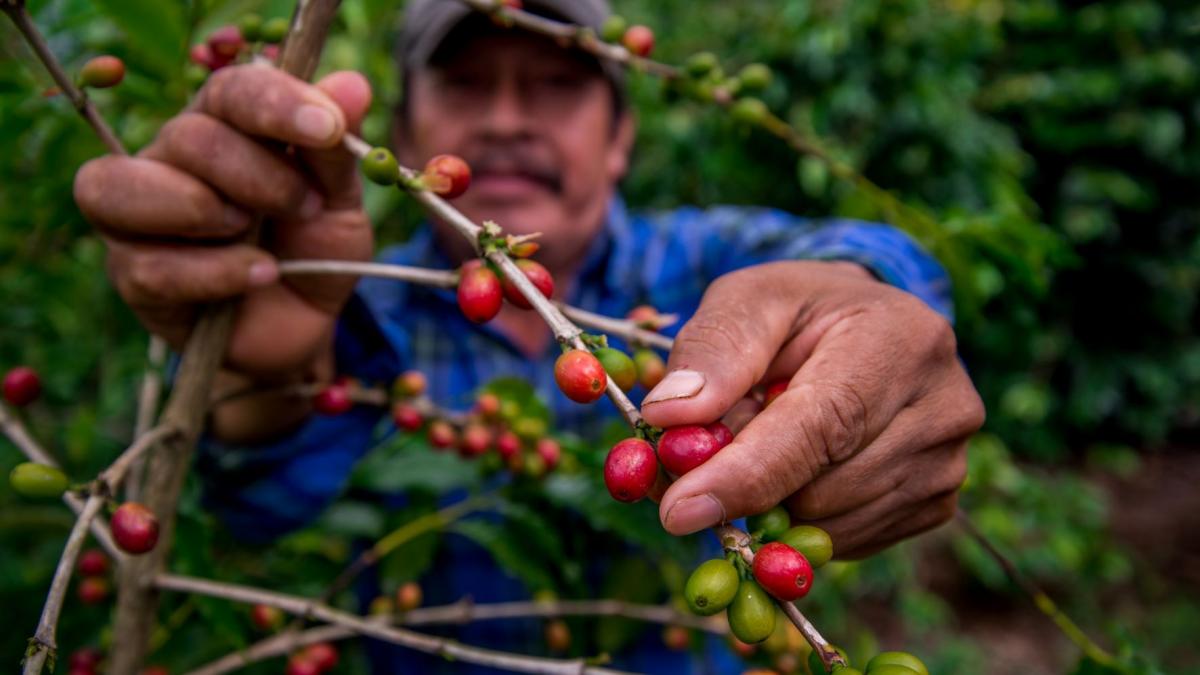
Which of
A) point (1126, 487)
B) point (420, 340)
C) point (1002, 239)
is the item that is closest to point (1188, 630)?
point (1126, 487)

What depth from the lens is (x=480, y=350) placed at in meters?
2.74

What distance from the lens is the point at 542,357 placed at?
2.81 meters

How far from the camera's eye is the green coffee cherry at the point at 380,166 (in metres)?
0.98

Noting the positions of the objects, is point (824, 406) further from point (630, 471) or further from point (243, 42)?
point (243, 42)

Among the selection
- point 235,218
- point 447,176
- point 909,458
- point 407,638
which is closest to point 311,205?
point 235,218

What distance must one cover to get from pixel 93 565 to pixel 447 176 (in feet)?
3.96

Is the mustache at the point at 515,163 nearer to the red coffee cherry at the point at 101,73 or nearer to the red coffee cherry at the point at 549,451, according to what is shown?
the red coffee cherry at the point at 549,451

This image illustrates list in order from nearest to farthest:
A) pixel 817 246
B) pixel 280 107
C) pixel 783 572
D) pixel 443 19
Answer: pixel 783 572 < pixel 280 107 < pixel 817 246 < pixel 443 19

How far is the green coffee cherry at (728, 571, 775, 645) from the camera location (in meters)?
0.80

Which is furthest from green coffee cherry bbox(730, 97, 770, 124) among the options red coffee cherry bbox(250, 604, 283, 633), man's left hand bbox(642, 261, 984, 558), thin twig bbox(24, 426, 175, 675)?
red coffee cherry bbox(250, 604, 283, 633)

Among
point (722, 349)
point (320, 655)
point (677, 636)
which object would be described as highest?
point (722, 349)

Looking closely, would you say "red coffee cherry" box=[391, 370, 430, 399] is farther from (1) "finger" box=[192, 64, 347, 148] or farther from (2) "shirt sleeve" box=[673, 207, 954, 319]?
(2) "shirt sleeve" box=[673, 207, 954, 319]

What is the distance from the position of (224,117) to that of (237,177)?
10 cm

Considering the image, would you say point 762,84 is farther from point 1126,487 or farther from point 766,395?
point 1126,487
